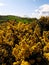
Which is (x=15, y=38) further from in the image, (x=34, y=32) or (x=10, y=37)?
(x=34, y=32)

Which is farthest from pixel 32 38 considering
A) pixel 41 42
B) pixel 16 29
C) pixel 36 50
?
pixel 16 29

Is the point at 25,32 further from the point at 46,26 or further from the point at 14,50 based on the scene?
the point at 14,50

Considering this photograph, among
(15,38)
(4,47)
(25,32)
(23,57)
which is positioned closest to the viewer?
(23,57)

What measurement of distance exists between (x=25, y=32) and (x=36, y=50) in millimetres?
23353

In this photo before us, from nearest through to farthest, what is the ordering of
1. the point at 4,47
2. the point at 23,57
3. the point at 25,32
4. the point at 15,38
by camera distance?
the point at 23,57, the point at 4,47, the point at 15,38, the point at 25,32

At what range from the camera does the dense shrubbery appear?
234 feet

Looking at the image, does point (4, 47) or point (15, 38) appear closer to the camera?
point (4, 47)

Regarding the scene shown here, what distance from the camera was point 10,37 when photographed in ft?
290

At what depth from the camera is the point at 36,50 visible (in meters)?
73.8

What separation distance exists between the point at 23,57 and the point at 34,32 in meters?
25.0

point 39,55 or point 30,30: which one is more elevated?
point 30,30

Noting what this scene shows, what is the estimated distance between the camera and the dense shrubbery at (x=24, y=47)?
71.4 metres

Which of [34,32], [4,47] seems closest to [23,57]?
[4,47]

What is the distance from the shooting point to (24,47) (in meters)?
72.9
